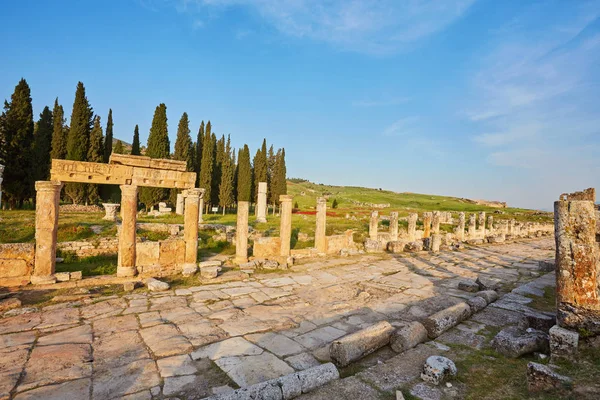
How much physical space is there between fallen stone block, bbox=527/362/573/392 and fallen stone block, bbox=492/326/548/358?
1045 millimetres

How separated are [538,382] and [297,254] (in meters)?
10.2

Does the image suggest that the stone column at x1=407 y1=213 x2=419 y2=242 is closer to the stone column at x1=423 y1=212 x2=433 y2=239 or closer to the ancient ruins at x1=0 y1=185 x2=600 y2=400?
the stone column at x1=423 y1=212 x2=433 y2=239

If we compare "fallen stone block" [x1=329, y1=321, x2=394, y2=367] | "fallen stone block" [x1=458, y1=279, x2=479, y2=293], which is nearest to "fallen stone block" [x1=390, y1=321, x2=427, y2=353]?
"fallen stone block" [x1=329, y1=321, x2=394, y2=367]

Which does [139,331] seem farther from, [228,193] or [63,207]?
[228,193]

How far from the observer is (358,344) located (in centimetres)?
460

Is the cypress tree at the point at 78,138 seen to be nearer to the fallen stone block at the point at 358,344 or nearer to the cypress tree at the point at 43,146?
the cypress tree at the point at 43,146

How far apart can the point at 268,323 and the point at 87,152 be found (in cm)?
3334

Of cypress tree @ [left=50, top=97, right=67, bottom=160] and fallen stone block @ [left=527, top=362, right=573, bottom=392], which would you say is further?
cypress tree @ [left=50, top=97, right=67, bottom=160]

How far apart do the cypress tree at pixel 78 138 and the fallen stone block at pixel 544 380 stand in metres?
36.0

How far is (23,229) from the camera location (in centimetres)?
1488

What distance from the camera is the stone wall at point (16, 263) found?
27.2 ft

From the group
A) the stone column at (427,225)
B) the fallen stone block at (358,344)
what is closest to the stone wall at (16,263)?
the fallen stone block at (358,344)

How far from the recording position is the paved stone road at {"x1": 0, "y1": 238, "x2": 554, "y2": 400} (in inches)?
156

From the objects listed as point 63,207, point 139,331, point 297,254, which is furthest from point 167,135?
point 139,331
